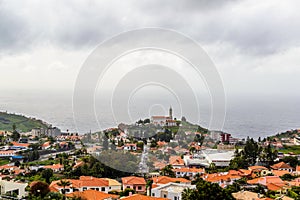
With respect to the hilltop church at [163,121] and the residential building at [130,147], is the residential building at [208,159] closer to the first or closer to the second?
the residential building at [130,147]

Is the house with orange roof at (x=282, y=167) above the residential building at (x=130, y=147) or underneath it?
underneath

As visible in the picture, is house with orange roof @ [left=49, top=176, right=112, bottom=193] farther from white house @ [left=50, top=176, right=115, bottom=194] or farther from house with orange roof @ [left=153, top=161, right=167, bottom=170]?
house with orange roof @ [left=153, top=161, right=167, bottom=170]

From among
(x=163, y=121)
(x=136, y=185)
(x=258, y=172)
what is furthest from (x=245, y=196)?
(x=163, y=121)

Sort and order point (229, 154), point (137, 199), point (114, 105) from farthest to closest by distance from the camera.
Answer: point (229, 154) → point (114, 105) → point (137, 199)

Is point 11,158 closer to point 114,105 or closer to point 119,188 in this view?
point 119,188

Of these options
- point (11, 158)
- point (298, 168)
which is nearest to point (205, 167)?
point (298, 168)

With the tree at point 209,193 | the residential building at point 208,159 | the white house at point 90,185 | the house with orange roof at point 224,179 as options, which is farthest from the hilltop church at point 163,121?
the tree at point 209,193

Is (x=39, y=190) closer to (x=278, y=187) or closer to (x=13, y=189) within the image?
(x=13, y=189)

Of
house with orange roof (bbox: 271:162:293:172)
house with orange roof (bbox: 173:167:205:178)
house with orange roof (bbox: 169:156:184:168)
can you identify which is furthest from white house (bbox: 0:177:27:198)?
house with orange roof (bbox: 271:162:293:172)
